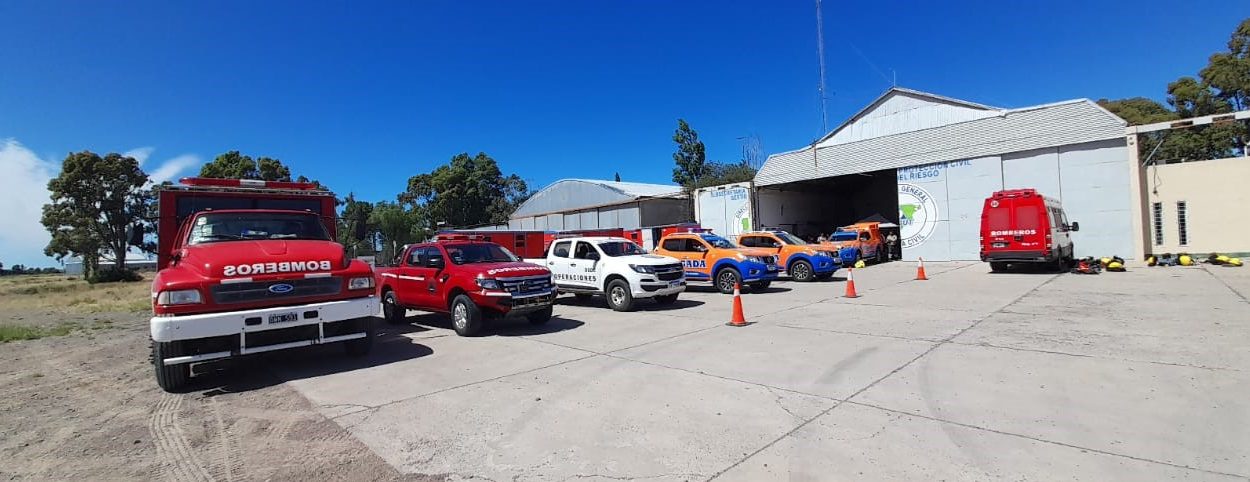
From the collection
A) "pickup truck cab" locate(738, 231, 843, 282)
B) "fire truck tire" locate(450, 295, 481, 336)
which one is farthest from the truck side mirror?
"pickup truck cab" locate(738, 231, 843, 282)

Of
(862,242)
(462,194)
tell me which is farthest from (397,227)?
(862,242)

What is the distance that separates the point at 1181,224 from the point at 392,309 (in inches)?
1145

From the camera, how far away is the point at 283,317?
20.2 feet

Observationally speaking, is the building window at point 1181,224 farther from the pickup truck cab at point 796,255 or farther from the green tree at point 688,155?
the green tree at point 688,155

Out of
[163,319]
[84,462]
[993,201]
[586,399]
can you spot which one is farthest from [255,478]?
[993,201]

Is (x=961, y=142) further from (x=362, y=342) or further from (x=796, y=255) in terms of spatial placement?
(x=362, y=342)

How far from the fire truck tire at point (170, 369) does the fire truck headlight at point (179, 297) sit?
0.53 metres

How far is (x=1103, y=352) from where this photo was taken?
6.55m

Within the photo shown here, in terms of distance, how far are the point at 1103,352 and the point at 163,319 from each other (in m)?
10.4

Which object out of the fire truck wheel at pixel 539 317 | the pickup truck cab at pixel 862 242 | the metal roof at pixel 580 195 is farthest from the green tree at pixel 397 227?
the fire truck wheel at pixel 539 317

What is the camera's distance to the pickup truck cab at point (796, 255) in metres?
17.1

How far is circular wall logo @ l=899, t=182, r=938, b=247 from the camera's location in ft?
82.5

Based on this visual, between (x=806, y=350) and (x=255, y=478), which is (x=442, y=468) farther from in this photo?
(x=806, y=350)

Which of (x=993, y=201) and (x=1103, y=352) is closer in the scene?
(x=1103, y=352)
